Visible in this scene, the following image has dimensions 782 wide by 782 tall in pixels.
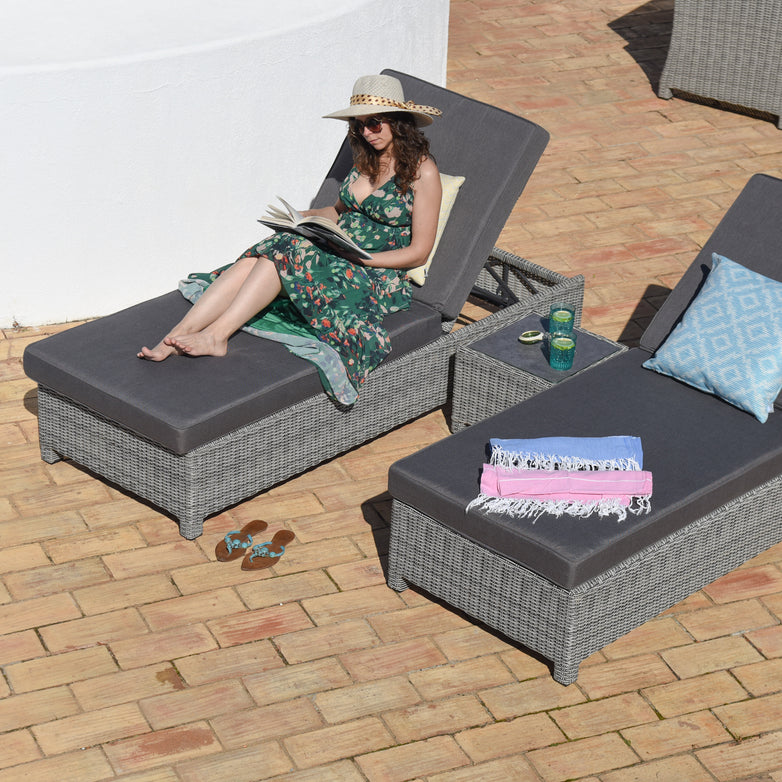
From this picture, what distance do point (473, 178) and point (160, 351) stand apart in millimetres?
1568

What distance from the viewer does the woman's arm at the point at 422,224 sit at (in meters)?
5.36

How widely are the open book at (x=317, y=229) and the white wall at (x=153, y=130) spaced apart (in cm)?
113

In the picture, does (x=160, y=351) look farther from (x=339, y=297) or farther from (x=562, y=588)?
(x=562, y=588)

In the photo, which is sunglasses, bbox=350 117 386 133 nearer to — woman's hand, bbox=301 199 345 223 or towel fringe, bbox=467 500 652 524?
woman's hand, bbox=301 199 345 223

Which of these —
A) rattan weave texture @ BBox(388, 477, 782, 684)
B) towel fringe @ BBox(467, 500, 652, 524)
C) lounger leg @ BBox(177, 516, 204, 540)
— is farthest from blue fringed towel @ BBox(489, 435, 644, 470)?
lounger leg @ BBox(177, 516, 204, 540)

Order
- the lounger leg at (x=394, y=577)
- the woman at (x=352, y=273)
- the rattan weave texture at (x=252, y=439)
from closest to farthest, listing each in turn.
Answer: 1. the lounger leg at (x=394, y=577)
2. the rattan weave texture at (x=252, y=439)
3. the woman at (x=352, y=273)

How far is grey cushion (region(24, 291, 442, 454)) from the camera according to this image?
470cm

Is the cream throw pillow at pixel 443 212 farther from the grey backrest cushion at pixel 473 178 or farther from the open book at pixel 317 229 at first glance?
the open book at pixel 317 229

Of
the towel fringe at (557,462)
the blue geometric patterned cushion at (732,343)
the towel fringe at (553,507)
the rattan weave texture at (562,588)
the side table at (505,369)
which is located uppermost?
the blue geometric patterned cushion at (732,343)

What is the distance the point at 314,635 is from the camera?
4.45 metres

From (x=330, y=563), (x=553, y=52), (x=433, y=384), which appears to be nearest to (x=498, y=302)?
(x=433, y=384)

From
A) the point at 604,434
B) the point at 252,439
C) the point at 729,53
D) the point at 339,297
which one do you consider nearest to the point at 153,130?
the point at 339,297

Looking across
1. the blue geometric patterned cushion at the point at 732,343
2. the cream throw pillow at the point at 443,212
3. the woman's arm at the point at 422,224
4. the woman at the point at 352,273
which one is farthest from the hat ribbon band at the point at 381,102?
the blue geometric patterned cushion at the point at 732,343

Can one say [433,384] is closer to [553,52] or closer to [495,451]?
[495,451]
